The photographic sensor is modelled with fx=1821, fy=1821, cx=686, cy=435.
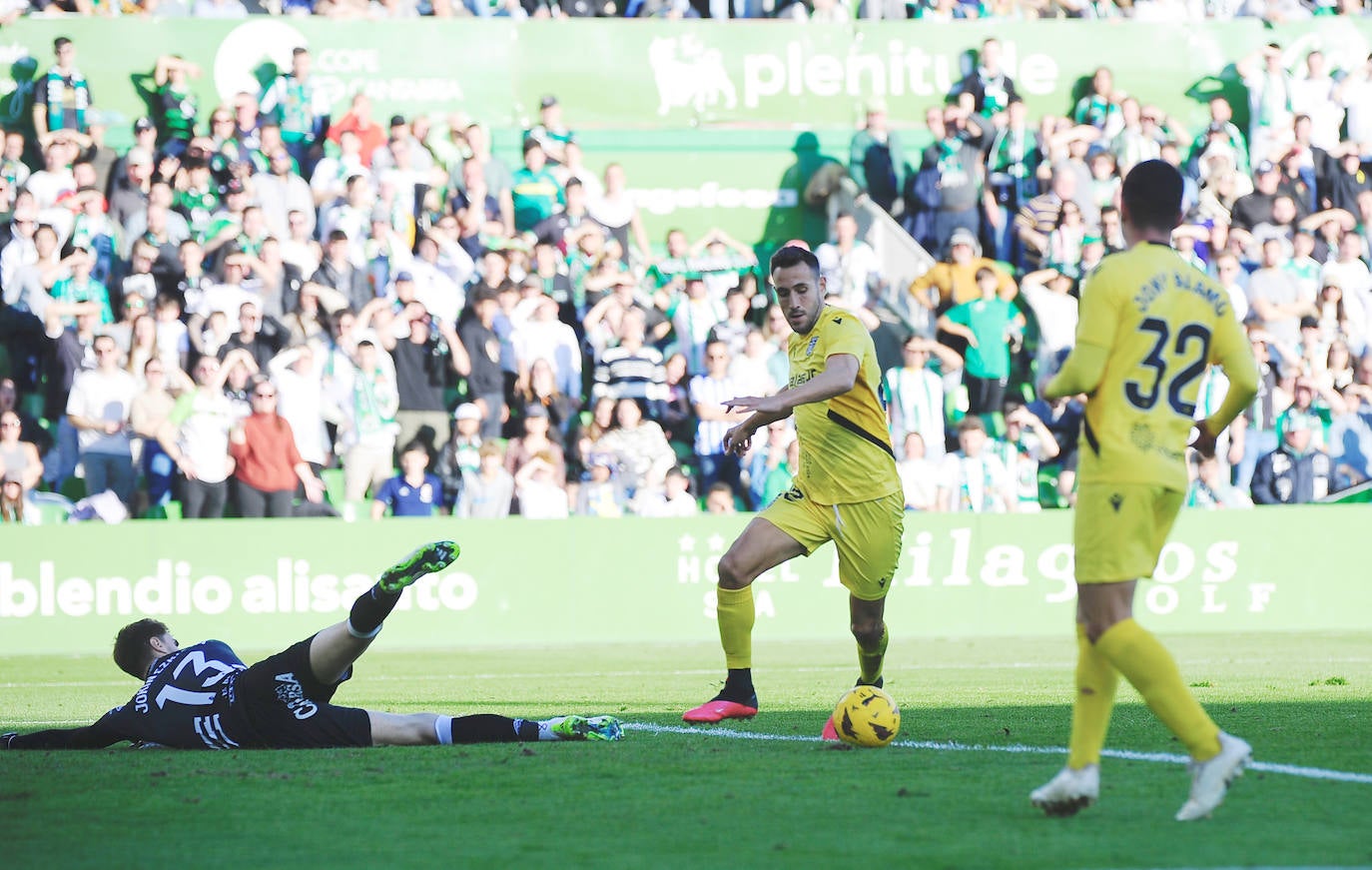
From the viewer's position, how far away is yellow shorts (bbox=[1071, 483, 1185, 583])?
6.05 meters

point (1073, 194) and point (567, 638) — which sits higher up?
point (1073, 194)

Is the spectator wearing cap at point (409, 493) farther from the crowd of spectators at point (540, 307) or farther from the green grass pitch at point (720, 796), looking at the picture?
the green grass pitch at point (720, 796)

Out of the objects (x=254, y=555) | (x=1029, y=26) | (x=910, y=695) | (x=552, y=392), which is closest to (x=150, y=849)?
(x=910, y=695)

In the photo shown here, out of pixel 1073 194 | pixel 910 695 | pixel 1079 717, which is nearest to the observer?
pixel 1079 717

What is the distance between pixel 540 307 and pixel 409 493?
8.54ft

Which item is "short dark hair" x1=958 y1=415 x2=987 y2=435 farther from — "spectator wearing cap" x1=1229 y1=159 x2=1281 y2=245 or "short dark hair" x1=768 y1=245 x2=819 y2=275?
"short dark hair" x1=768 y1=245 x2=819 y2=275

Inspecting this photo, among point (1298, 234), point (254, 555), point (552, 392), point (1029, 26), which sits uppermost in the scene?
point (1029, 26)

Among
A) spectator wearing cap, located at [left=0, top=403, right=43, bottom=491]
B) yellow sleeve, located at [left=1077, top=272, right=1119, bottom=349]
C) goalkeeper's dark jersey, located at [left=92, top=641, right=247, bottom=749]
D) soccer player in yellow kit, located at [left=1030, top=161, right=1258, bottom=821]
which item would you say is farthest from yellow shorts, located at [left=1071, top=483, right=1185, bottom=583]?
spectator wearing cap, located at [left=0, top=403, right=43, bottom=491]

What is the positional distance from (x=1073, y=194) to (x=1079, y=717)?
16.0 metres

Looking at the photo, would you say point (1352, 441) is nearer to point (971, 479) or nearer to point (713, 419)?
point (971, 479)

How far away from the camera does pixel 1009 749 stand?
8180 millimetres

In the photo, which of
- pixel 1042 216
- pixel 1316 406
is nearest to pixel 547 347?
pixel 1042 216

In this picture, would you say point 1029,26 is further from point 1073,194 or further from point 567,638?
point 567,638

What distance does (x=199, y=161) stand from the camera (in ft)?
65.2
